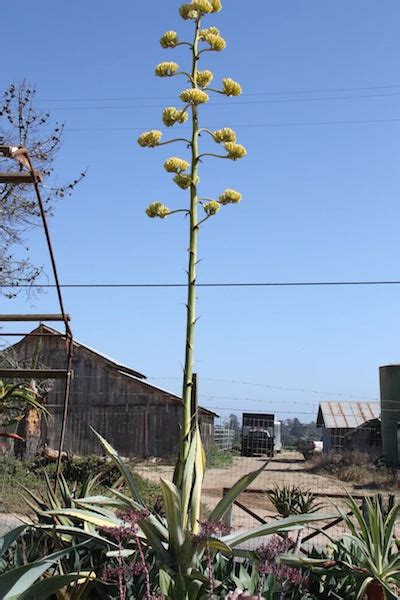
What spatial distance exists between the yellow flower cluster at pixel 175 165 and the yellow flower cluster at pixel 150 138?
0.49 feet

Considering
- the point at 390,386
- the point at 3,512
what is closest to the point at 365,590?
the point at 3,512

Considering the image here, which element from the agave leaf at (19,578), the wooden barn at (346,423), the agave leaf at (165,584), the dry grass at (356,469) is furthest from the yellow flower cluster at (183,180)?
the wooden barn at (346,423)

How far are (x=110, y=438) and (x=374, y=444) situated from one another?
10921 millimetres

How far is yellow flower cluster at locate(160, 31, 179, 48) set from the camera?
4996mm

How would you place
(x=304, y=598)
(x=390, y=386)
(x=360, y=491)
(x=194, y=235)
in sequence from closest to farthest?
(x=304, y=598)
(x=194, y=235)
(x=360, y=491)
(x=390, y=386)

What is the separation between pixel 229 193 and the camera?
15.7 feet

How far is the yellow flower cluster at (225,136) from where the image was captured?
4766 mm

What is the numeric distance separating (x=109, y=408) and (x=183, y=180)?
20580mm

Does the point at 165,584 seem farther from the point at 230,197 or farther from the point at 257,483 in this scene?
the point at 257,483

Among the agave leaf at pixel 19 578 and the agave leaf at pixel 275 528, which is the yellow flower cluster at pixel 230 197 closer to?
the agave leaf at pixel 275 528

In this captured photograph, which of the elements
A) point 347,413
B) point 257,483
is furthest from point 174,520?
point 347,413

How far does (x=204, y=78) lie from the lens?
16.1ft

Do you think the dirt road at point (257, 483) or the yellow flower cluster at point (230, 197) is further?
the dirt road at point (257, 483)

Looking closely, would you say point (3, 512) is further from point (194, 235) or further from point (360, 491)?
point (360, 491)
